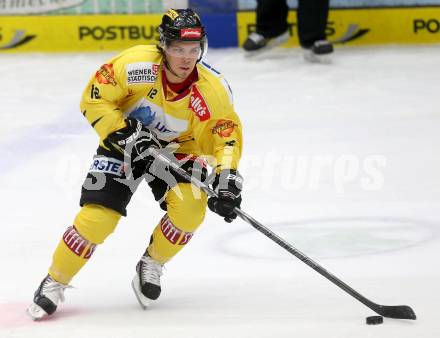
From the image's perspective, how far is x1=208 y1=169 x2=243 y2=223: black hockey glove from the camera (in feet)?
12.0

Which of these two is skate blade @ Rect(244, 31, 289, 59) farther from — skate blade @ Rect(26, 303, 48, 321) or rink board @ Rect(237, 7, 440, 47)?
skate blade @ Rect(26, 303, 48, 321)

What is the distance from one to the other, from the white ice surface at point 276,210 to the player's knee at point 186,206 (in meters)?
0.30

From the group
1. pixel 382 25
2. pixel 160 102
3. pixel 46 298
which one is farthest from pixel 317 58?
pixel 46 298

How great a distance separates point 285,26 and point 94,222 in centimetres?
480

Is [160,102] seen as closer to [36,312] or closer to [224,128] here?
[224,128]

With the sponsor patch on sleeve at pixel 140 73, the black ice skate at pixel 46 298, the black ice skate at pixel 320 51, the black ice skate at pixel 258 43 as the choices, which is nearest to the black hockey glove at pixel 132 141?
the sponsor patch on sleeve at pixel 140 73

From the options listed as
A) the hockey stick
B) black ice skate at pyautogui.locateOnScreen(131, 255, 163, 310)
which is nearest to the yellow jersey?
the hockey stick

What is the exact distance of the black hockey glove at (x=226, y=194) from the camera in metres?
3.65

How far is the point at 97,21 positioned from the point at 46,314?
17.0 feet

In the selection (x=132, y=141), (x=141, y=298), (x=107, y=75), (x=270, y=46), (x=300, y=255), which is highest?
(x=107, y=75)

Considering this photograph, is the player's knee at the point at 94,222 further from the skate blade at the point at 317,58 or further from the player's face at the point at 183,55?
the skate blade at the point at 317,58

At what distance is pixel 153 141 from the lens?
3.83 m

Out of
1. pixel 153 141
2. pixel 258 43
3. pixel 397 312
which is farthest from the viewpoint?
pixel 258 43

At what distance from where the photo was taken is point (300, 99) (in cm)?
704
